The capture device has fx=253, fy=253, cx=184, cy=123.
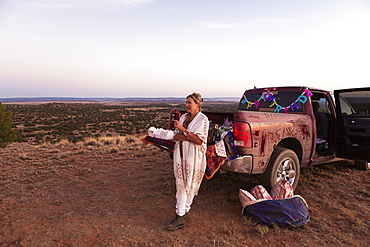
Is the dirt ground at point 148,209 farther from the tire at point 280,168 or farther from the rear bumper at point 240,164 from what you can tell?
the rear bumper at point 240,164

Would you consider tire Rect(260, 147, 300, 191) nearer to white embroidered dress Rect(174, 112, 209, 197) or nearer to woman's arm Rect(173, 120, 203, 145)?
white embroidered dress Rect(174, 112, 209, 197)

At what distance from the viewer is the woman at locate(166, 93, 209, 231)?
3334 mm

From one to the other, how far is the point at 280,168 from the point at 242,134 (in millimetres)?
1227

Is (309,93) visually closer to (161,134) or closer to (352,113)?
(352,113)

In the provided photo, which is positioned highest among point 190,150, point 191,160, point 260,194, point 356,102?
point 356,102

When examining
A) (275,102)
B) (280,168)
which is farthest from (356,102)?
(280,168)

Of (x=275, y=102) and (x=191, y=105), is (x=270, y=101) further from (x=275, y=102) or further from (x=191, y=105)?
(x=191, y=105)

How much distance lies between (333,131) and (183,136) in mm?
4060

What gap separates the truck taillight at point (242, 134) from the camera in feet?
12.8

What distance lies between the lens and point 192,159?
3.40 meters

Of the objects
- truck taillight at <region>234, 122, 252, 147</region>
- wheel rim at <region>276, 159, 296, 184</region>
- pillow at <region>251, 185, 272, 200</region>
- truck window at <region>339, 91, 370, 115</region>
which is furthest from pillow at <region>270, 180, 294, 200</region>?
truck window at <region>339, 91, 370, 115</region>

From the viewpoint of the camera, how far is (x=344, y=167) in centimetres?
700

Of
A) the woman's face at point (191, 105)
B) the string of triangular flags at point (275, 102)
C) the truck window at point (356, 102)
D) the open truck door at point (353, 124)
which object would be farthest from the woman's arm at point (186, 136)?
the truck window at point (356, 102)

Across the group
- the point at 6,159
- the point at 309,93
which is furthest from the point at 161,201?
the point at 6,159
